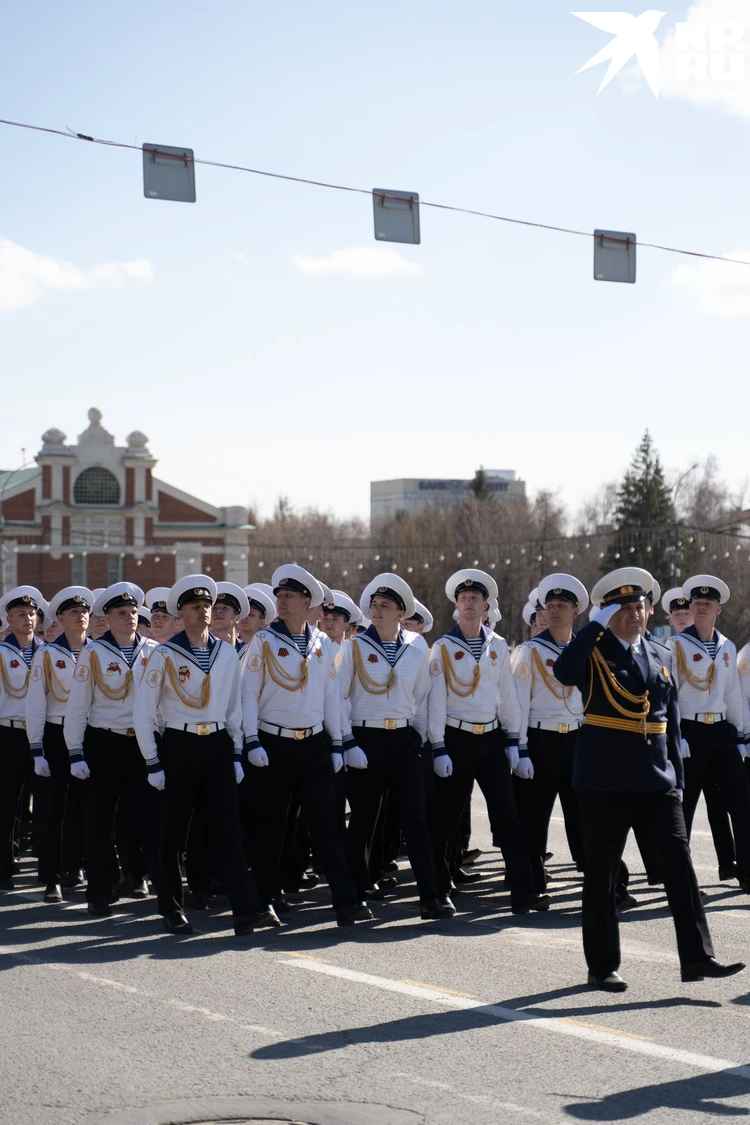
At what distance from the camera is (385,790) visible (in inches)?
410

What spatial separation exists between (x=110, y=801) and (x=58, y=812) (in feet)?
3.18

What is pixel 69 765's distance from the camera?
37.7ft

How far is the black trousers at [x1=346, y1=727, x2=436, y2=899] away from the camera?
998 cm

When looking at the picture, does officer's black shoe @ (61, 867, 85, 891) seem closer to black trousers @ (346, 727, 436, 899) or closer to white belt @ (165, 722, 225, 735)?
black trousers @ (346, 727, 436, 899)

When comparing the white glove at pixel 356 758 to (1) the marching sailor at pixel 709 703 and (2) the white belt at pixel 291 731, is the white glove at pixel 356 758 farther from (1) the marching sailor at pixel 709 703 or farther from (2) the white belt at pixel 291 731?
(1) the marching sailor at pixel 709 703

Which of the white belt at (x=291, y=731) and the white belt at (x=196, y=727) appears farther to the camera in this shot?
the white belt at (x=291, y=731)

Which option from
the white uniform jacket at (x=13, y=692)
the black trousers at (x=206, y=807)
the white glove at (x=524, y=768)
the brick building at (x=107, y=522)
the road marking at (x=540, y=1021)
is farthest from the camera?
the brick building at (x=107, y=522)

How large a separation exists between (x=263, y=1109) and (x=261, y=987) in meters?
2.06

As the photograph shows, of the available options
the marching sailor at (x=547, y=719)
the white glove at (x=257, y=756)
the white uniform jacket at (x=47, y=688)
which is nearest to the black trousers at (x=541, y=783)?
the marching sailor at (x=547, y=719)

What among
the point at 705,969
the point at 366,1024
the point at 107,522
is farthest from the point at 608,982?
the point at 107,522

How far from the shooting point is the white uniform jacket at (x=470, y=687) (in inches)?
410

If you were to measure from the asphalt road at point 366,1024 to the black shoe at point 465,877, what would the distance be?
1345mm

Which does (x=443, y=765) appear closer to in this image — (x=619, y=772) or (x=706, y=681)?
(x=706, y=681)

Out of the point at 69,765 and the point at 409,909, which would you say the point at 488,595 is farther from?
the point at 69,765
